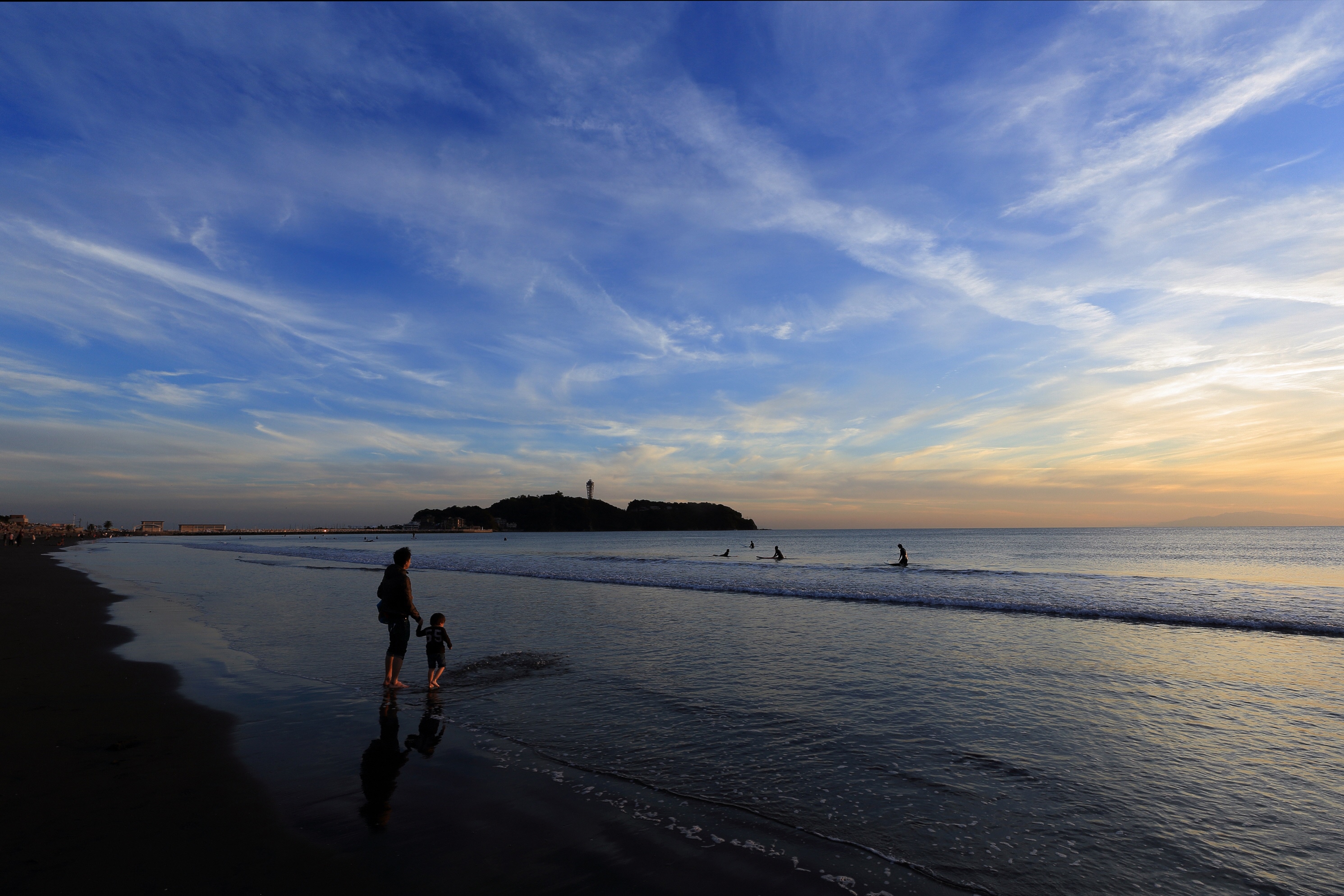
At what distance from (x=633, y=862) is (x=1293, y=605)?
33.5 metres

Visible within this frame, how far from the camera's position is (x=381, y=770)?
7.14 metres

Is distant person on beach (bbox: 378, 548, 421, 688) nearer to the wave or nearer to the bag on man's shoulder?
the bag on man's shoulder

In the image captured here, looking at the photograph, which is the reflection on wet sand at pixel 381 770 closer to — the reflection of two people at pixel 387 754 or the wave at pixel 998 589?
the reflection of two people at pixel 387 754

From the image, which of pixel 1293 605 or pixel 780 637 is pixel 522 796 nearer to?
pixel 780 637

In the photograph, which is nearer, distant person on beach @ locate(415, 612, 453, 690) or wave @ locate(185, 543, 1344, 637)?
distant person on beach @ locate(415, 612, 453, 690)

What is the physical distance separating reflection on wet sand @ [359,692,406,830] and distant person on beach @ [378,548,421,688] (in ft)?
5.17

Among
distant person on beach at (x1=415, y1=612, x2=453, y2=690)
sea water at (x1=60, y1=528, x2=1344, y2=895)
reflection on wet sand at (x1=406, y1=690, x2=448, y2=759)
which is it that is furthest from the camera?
distant person on beach at (x1=415, y1=612, x2=453, y2=690)

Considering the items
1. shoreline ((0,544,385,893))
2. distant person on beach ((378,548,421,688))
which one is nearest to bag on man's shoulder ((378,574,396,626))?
distant person on beach ((378,548,421,688))

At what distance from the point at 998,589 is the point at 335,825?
33586mm

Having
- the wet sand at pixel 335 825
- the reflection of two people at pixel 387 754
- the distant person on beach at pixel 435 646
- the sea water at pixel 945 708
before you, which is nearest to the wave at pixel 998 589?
the sea water at pixel 945 708

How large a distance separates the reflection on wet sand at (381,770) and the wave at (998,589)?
21.6m

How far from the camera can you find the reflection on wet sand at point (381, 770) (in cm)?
598

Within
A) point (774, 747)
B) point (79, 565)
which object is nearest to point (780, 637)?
point (774, 747)

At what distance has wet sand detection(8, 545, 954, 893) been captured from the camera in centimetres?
480
